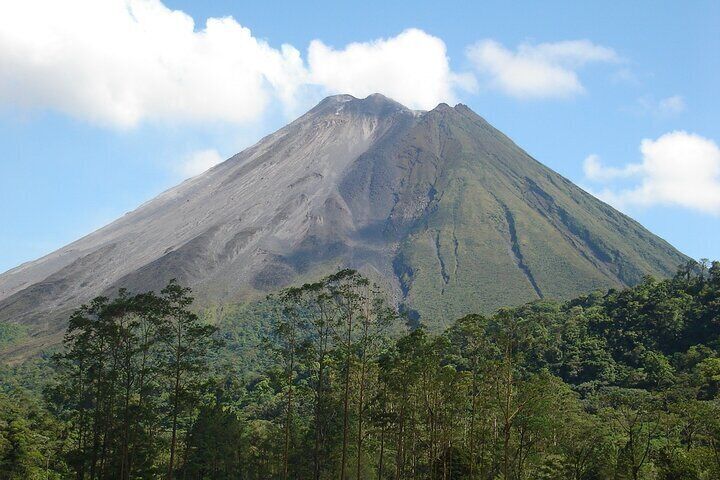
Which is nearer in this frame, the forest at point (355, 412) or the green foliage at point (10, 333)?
the forest at point (355, 412)

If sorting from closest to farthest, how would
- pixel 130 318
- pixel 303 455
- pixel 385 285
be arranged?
pixel 130 318, pixel 303 455, pixel 385 285

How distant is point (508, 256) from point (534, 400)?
161m

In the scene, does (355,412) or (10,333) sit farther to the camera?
(10,333)

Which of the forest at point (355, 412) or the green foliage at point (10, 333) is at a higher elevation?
the green foliage at point (10, 333)

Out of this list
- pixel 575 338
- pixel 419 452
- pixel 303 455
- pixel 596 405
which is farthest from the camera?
pixel 575 338

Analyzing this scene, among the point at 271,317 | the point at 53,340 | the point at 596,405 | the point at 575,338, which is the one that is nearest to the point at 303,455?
the point at 596,405

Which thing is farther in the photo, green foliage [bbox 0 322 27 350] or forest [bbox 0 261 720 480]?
green foliage [bbox 0 322 27 350]

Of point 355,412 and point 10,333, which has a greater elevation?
point 10,333

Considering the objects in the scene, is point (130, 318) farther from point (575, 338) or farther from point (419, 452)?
point (575, 338)

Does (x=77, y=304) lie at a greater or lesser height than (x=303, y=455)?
greater

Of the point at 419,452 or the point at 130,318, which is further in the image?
the point at 419,452

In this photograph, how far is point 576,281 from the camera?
17662cm

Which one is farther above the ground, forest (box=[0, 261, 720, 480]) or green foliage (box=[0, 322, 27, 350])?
green foliage (box=[0, 322, 27, 350])

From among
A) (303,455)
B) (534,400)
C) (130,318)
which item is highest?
(130,318)
